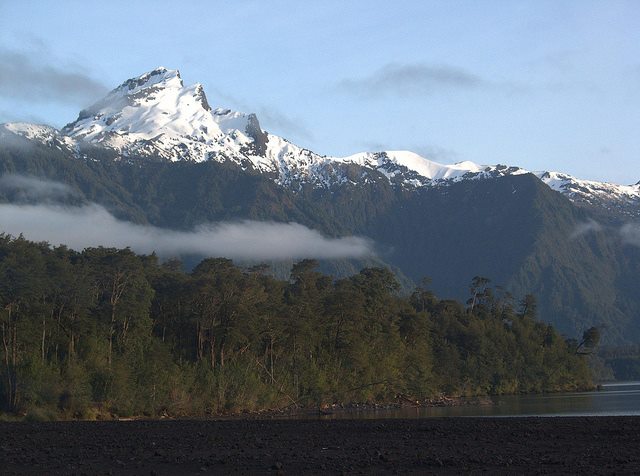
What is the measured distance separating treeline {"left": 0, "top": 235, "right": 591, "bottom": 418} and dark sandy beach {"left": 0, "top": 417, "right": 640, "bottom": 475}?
65.2 feet

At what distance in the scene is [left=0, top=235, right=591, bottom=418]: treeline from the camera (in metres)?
73.8

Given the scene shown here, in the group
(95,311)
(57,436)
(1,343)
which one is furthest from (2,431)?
(95,311)

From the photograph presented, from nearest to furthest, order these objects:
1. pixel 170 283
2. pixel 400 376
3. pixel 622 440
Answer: pixel 622 440
pixel 170 283
pixel 400 376

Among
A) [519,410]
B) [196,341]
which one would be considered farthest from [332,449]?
[196,341]

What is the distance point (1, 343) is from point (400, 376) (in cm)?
4916

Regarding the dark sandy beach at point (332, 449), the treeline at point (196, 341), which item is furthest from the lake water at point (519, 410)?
the dark sandy beach at point (332, 449)

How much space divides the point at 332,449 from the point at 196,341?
54658 mm

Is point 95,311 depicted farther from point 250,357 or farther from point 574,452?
point 574,452

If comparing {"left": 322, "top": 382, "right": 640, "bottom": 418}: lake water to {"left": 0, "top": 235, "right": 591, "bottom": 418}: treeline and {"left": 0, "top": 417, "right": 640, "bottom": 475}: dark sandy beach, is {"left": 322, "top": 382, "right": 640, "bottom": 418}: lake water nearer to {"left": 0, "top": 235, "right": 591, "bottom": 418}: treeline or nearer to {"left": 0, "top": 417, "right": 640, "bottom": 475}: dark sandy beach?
{"left": 0, "top": 235, "right": 591, "bottom": 418}: treeline

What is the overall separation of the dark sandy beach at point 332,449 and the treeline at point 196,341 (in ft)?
65.2

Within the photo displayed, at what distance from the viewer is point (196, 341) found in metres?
92.4

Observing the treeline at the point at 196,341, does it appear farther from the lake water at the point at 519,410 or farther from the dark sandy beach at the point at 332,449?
the dark sandy beach at the point at 332,449

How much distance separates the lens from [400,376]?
109 meters

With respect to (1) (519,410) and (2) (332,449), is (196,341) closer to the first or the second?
(1) (519,410)
